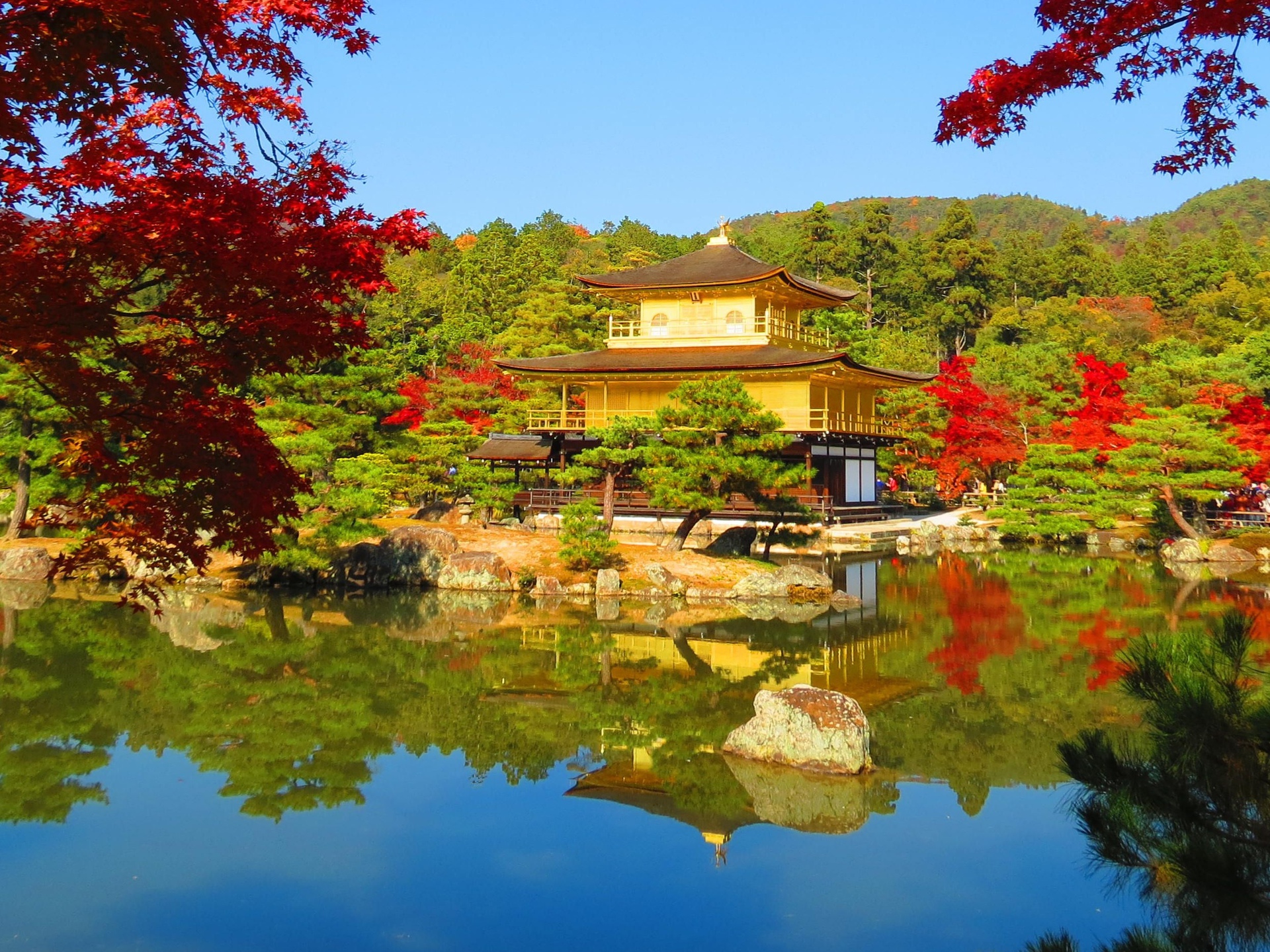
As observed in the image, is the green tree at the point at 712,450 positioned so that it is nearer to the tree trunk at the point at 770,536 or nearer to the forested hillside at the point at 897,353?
the tree trunk at the point at 770,536

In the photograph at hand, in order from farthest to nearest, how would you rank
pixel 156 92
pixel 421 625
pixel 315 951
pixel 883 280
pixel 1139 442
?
pixel 883 280 → pixel 1139 442 → pixel 421 625 → pixel 315 951 → pixel 156 92

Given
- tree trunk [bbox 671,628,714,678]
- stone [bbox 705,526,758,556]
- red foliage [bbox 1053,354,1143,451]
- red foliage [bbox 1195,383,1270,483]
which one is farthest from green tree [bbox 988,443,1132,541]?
Result: tree trunk [bbox 671,628,714,678]

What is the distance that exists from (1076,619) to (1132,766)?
1227 cm

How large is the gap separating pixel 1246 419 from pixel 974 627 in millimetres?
17896

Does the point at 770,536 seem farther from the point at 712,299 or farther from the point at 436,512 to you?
the point at 712,299

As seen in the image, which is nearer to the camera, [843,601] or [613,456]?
[843,601]

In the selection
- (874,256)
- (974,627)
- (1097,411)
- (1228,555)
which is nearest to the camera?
(974,627)

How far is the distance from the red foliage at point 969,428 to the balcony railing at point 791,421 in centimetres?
259

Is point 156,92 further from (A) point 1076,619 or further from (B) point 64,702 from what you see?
(A) point 1076,619

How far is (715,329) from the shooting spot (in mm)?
30781

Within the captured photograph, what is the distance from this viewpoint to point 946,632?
1507 centimetres

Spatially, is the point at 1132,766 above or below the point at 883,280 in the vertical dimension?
below

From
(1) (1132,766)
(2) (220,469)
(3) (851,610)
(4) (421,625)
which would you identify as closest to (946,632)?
(3) (851,610)

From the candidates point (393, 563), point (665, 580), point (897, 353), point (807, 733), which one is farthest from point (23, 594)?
point (897, 353)
